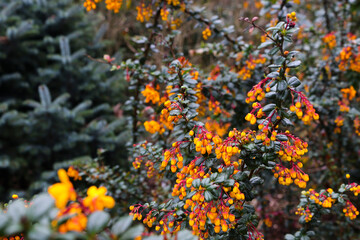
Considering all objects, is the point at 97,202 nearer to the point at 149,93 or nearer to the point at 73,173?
the point at 149,93

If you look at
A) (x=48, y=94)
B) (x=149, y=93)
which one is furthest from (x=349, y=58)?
(x=48, y=94)

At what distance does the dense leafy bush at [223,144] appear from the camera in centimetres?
84

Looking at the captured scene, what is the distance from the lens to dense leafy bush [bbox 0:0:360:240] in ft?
2.76

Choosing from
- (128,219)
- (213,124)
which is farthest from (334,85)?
(128,219)

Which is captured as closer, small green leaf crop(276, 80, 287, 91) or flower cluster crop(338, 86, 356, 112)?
small green leaf crop(276, 80, 287, 91)

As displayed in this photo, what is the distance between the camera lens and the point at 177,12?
2.13 metres

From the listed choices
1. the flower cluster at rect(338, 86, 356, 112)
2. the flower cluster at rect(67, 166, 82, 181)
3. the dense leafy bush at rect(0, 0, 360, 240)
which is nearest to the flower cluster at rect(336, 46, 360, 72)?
the dense leafy bush at rect(0, 0, 360, 240)

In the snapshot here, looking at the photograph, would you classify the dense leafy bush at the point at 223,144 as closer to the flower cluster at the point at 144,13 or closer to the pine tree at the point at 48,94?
the flower cluster at the point at 144,13

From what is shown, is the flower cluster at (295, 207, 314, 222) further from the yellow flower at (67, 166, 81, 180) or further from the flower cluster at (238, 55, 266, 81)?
the yellow flower at (67, 166, 81, 180)

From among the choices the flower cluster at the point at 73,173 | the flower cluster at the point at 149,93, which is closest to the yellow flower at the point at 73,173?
the flower cluster at the point at 73,173

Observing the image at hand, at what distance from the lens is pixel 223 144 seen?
0.92 metres

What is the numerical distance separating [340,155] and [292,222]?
73cm

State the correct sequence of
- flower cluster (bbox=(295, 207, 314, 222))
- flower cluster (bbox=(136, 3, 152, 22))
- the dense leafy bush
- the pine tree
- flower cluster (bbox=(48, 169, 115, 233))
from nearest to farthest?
flower cluster (bbox=(48, 169, 115, 233))
the dense leafy bush
flower cluster (bbox=(295, 207, 314, 222))
flower cluster (bbox=(136, 3, 152, 22))
the pine tree

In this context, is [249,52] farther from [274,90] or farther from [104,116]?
[104,116]
